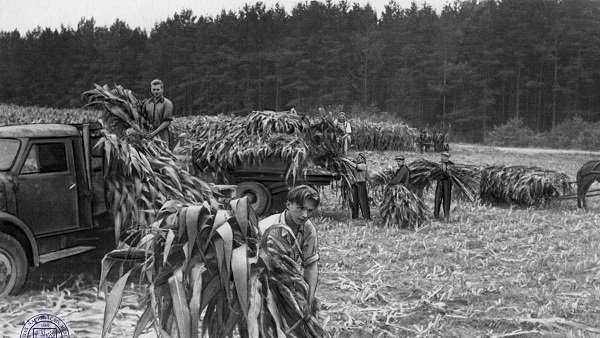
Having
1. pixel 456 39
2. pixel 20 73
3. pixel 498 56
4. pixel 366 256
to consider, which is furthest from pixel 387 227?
pixel 456 39

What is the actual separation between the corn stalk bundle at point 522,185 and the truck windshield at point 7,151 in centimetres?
1046

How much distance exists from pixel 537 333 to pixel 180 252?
3574 millimetres

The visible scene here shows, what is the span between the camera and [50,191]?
18.9ft

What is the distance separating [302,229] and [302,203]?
9.9 inches

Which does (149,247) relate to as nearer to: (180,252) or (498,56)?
(180,252)

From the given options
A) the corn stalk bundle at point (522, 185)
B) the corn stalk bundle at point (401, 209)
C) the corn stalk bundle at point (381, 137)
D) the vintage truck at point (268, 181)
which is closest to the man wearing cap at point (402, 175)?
the corn stalk bundle at point (401, 209)

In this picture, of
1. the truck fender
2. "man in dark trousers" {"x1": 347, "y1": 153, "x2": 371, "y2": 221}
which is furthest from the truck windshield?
"man in dark trousers" {"x1": 347, "y1": 153, "x2": 371, "y2": 221}

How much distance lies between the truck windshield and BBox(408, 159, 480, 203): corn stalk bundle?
24.3 ft

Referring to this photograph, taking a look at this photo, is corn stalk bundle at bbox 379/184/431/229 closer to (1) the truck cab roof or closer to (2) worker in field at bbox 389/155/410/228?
(2) worker in field at bbox 389/155/410/228

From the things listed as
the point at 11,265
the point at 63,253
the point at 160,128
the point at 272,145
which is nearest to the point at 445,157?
the point at 272,145

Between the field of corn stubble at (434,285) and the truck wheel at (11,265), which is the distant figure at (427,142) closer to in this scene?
the field of corn stubble at (434,285)

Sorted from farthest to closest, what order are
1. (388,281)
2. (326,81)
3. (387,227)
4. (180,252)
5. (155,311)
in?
(326,81)
(387,227)
(388,281)
(180,252)
(155,311)

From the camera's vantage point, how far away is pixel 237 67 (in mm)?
50719

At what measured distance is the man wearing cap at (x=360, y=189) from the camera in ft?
35.2
